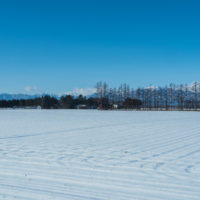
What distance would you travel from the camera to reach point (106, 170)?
491cm

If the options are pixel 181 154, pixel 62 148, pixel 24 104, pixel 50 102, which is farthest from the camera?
pixel 24 104

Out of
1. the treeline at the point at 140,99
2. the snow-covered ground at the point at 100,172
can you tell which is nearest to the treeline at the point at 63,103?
the treeline at the point at 140,99

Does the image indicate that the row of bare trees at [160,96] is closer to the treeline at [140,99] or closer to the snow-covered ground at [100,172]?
the treeline at [140,99]

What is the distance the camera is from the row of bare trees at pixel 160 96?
7025cm

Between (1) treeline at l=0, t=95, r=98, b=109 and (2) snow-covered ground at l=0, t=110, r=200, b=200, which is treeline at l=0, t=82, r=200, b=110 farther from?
(2) snow-covered ground at l=0, t=110, r=200, b=200

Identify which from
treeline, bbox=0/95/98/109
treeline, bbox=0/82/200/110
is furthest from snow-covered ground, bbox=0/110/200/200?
treeline, bbox=0/95/98/109

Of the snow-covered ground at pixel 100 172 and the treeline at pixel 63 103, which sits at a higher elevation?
the treeline at pixel 63 103

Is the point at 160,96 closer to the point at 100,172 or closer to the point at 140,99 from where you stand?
the point at 140,99

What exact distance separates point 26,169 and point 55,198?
175 centimetres

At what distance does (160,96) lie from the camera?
77.2m

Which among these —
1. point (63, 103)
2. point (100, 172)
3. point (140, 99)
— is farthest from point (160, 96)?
point (100, 172)

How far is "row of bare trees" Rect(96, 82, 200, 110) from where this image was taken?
7025 cm

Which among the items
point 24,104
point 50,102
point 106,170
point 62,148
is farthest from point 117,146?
point 24,104

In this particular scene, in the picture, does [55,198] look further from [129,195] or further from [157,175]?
[157,175]
